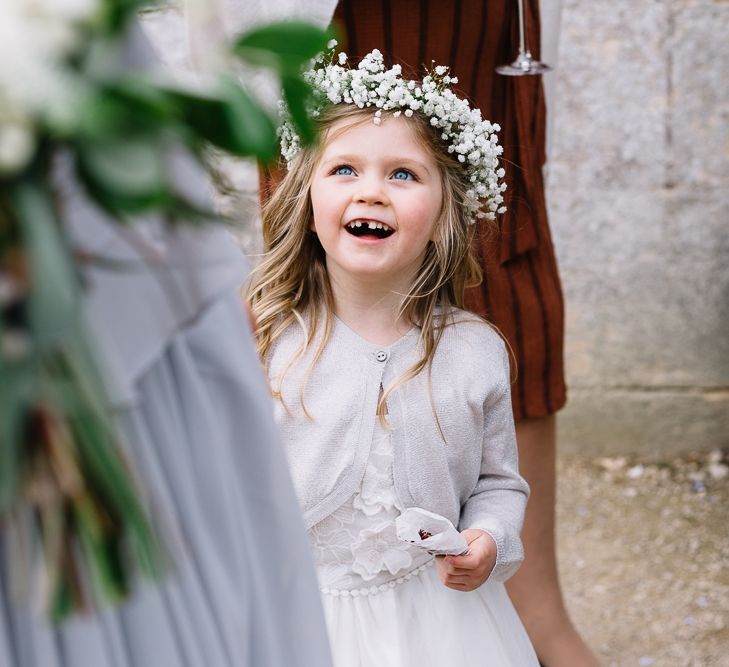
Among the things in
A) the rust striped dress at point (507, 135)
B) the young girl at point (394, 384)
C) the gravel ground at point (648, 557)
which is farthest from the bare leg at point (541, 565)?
the young girl at point (394, 384)

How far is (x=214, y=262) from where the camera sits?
1007 millimetres

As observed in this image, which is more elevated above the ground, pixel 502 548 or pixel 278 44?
pixel 278 44

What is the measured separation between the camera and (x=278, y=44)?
0.86 m

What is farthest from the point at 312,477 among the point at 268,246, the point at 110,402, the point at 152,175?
the point at 152,175

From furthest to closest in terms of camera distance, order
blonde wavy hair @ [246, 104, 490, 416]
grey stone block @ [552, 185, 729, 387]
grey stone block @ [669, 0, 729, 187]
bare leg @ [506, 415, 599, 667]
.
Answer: grey stone block @ [552, 185, 729, 387] < grey stone block @ [669, 0, 729, 187] < bare leg @ [506, 415, 599, 667] < blonde wavy hair @ [246, 104, 490, 416]

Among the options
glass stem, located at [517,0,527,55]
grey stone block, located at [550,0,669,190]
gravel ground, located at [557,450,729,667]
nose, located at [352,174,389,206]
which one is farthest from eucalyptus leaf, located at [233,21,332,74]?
grey stone block, located at [550,0,669,190]

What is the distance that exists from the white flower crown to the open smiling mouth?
188mm

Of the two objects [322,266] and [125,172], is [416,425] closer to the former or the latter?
[322,266]

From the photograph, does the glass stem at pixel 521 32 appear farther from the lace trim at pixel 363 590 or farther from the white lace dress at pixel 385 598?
the lace trim at pixel 363 590

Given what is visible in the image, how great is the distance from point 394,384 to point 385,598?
15.3 inches

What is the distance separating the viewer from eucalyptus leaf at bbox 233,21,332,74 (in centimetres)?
85

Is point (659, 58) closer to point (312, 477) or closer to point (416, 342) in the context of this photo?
point (416, 342)

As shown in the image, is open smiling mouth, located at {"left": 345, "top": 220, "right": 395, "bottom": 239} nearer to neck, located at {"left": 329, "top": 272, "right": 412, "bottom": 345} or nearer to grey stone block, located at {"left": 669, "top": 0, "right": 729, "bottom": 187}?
neck, located at {"left": 329, "top": 272, "right": 412, "bottom": 345}

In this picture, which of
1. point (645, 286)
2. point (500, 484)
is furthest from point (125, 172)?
point (645, 286)
